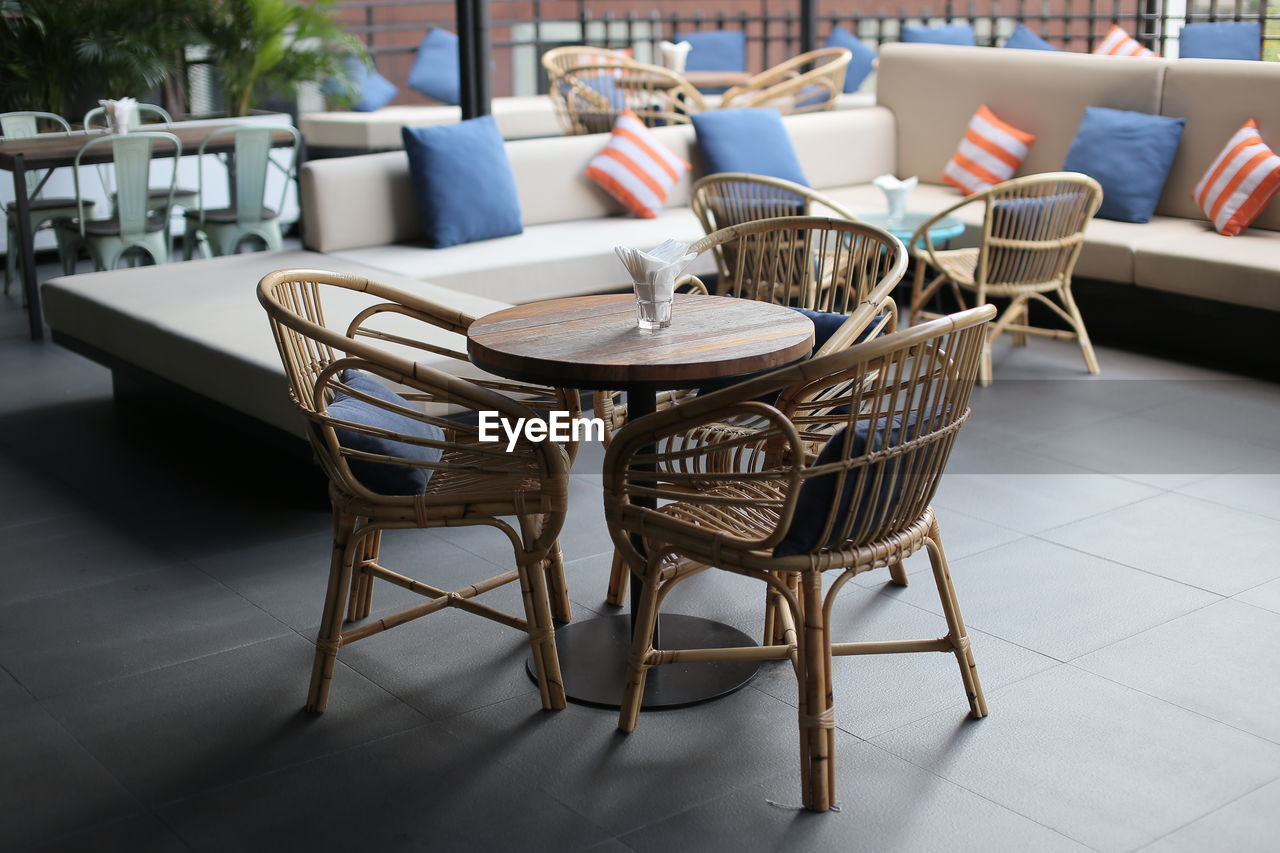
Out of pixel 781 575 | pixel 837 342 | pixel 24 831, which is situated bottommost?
pixel 24 831

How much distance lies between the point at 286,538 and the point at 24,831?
1302 mm

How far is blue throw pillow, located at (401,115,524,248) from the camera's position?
5.06 meters

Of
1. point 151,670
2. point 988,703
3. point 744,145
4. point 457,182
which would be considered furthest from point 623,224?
point 988,703

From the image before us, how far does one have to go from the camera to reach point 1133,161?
5430 mm

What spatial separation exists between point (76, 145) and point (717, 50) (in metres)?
5.49

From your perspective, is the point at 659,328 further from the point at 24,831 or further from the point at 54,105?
the point at 54,105

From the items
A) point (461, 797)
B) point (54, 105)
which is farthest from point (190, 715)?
point (54, 105)

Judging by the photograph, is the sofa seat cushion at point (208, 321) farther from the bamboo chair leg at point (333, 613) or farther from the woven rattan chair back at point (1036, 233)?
the woven rattan chair back at point (1036, 233)

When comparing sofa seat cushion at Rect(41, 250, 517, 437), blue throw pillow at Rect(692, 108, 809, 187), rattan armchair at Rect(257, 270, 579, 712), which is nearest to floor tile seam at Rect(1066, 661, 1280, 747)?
rattan armchair at Rect(257, 270, 579, 712)

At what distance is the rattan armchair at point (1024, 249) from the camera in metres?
4.52

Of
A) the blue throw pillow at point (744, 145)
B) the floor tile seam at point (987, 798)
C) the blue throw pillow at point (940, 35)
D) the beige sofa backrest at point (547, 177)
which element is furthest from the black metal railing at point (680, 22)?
the floor tile seam at point (987, 798)

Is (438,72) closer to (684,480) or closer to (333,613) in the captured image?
(333,613)

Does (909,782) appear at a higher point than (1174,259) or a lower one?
lower

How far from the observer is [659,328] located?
258 centimetres
